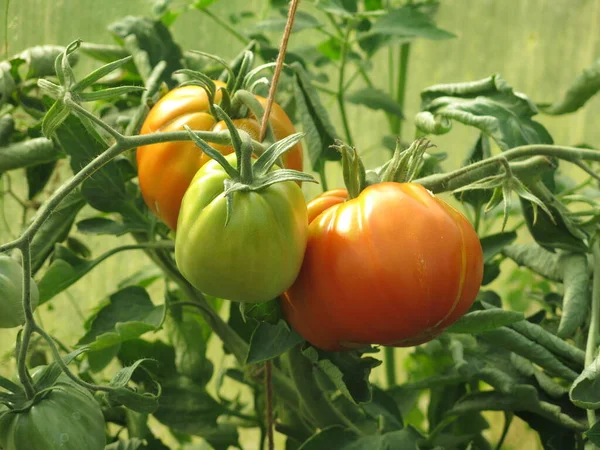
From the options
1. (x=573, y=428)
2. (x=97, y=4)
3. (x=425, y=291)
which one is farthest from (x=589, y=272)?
(x=97, y=4)

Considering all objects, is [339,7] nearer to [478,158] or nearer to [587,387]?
[478,158]

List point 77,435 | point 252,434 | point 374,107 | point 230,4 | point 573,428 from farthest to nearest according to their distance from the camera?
1. point 252,434
2. point 230,4
3. point 374,107
4. point 573,428
5. point 77,435

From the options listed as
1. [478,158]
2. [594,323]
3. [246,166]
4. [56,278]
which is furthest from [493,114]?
[56,278]

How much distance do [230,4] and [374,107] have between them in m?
0.37

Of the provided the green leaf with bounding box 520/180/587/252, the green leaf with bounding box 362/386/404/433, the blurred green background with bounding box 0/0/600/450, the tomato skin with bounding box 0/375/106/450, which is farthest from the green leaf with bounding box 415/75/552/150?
the blurred green background with bounding box 0/0/600/450

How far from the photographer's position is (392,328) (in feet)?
1.44

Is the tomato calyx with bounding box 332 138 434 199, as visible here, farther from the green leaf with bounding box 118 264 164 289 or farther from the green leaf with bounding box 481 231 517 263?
the green leaf with bounding box 118 264 164 289

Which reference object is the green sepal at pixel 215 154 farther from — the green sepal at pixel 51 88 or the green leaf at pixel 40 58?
the green leaf at pixel 40 58

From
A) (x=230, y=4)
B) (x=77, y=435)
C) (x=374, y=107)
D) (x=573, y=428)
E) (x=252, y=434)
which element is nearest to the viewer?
(x=77, y=435)

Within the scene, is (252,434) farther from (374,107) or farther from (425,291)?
(425,291)

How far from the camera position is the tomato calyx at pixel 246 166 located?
385 millimetres

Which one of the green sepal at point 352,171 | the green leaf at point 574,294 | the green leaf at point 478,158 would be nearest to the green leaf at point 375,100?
the green leaf at point 478,158

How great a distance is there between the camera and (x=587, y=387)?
517 mm

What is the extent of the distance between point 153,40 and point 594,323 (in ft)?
1.66
